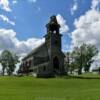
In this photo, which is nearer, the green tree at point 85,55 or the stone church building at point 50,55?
the stone church building at point 50,55

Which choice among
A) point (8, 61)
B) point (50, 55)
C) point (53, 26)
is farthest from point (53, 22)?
point (8, 61)

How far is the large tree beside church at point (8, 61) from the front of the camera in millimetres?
132225

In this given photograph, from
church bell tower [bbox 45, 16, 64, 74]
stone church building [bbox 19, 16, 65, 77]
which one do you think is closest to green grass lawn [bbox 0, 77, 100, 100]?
stone church building [bbox 19, 16, 65, 77]

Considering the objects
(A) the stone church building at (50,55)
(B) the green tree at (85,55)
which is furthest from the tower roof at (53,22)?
(B) the green tree at (85,55)

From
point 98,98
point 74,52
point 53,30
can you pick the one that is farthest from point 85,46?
point 98,98

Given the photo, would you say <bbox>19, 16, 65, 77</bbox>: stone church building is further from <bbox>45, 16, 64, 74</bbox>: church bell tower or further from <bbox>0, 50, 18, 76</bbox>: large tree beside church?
<bbox>0, 50, 18, 76</bbox>: large tree beside church

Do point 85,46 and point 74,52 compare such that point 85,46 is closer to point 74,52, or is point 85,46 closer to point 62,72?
point 74,52

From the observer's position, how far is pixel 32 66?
96.2 m

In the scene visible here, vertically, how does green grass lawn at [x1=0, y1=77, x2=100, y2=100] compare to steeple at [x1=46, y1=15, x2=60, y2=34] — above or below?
below

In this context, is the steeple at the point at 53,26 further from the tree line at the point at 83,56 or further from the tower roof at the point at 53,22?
the tree line at the point at 83,56

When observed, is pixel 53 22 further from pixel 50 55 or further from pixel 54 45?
pixel 50 55

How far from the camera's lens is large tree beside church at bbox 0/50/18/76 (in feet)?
434

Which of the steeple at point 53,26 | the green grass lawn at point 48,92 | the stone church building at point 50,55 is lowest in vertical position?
the green grass lawn at point 48,92

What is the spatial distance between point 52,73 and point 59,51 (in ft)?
29.2
